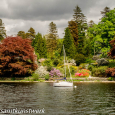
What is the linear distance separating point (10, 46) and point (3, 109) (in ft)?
106

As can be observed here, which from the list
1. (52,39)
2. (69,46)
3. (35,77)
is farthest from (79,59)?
(52,39)

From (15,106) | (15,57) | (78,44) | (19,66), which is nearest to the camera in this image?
(15,106)

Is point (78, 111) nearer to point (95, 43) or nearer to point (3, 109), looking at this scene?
point (3, 109)

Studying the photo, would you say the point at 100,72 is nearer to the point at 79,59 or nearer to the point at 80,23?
the point at 79,59

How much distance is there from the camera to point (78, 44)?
72438 millimetres

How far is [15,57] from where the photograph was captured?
1941 inches

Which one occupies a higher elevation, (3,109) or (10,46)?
(10,46)

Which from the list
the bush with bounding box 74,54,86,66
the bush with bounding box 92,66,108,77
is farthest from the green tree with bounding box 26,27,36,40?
the bush with bounding box 92,66,108,77

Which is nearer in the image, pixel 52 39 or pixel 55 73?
pixel 55 73

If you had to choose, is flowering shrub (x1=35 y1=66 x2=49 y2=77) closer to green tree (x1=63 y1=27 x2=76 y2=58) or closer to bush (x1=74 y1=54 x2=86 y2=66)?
bush (x1=74 y1=54 x2=86 y2=66)

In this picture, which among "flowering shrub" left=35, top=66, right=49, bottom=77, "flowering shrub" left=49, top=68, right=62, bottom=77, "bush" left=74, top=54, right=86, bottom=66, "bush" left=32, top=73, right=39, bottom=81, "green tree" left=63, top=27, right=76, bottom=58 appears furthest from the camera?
"green tree" left=63, top=27, right=76, bottom=58

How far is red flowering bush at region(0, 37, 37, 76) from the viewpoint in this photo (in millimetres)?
46594

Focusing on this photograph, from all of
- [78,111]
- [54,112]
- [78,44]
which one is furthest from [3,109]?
[78,44]

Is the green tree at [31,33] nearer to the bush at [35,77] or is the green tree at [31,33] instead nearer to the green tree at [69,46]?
the green tree at [69,46]
